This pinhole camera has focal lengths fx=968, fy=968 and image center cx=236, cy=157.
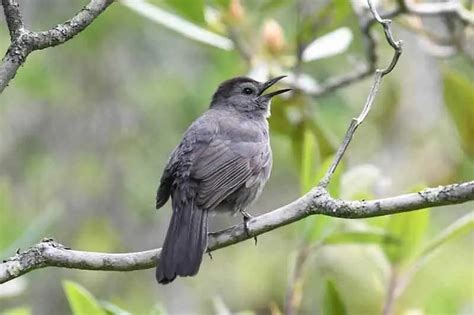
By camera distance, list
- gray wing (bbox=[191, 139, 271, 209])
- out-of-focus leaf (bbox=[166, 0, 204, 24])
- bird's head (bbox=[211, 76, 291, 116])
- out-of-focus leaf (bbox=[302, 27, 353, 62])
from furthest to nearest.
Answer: bird's head (bbox=[211, 76, 291, 116]), out-of-focus leaf (bbox=[302, 27, 353, 62]), out-of-focus leaf (bbox=[166, 0, 204, 24]), gray wing (bbox=[191, 139, 271, 209])

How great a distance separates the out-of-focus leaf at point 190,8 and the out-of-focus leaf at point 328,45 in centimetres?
67

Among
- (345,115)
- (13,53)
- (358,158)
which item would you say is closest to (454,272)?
(345,115)

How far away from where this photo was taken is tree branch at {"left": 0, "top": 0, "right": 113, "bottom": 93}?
3184 mm

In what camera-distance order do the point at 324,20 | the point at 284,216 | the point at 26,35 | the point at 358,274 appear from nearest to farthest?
the point at 26,35
the point at 284,216
the point at 358,274
the point at 324,20

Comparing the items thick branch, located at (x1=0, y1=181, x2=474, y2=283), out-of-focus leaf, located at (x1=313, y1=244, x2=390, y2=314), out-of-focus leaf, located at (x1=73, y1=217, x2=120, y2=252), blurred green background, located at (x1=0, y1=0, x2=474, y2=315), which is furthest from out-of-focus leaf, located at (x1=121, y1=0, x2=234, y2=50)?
out-of-focus leaf, located at (x1=73, y1=217, x2=120, y2=252)

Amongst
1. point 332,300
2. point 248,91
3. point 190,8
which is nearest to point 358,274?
point 332,300

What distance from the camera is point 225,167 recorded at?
5.08 meters

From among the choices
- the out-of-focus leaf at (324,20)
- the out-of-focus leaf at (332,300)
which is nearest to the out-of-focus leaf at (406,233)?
the out-of-focus leaf at (332,300)

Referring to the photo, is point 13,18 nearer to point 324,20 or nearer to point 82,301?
point 82,301

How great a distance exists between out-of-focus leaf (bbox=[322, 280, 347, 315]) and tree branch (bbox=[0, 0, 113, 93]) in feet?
4.98

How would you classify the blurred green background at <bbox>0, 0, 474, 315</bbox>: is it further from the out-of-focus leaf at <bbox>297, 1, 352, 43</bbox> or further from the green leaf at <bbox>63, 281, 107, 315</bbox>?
the green leaf at <bbox>63, 281, 107, 315</bbox>

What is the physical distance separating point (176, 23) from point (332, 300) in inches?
93.3

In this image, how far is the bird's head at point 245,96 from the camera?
609 cm

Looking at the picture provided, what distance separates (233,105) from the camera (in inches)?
246
